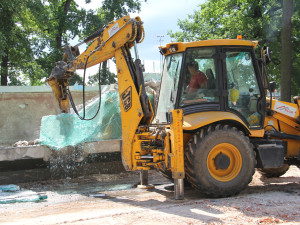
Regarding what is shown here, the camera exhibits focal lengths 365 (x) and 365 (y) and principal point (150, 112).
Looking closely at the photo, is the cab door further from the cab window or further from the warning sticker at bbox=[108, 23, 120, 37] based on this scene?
the warning sticker at bbox=[108, 23, 120, 37]

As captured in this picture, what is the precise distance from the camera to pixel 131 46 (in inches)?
273

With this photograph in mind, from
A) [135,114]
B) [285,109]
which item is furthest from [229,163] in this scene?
[285,109]

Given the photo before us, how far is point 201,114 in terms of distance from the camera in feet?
20.5

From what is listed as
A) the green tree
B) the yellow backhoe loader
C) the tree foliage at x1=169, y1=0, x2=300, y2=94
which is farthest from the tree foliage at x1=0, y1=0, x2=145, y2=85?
the yellow backhoe loader

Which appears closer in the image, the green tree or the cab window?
the cab window

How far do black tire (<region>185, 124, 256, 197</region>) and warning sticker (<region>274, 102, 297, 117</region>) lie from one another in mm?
1427

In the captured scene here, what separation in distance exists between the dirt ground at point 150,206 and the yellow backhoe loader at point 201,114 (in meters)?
0.47

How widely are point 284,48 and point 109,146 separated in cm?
740

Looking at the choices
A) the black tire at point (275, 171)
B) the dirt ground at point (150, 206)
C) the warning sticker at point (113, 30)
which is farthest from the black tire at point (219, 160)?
the warning sticker at point (113, 30)

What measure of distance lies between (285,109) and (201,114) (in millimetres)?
2179

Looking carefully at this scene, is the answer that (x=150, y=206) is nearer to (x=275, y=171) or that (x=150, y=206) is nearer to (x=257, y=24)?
(x=275, y=171)

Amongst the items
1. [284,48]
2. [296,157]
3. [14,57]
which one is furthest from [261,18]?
[14,57]

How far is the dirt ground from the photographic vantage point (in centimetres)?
489

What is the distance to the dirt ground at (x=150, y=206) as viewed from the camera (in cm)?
489
